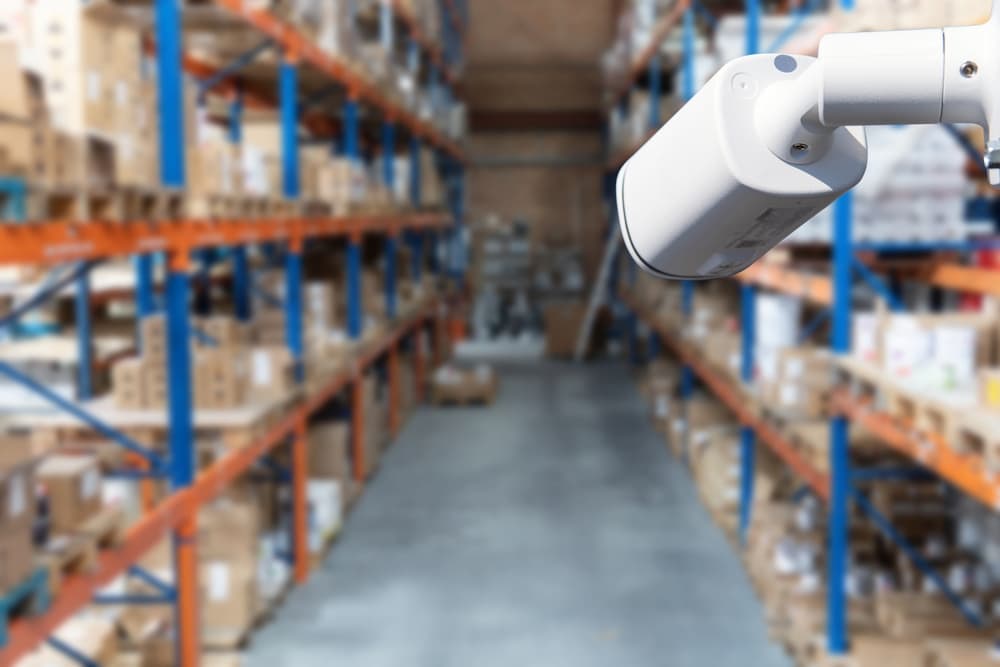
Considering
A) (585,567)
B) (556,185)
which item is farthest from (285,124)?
(556,185)

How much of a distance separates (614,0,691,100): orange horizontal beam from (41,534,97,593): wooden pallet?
7.68 metres

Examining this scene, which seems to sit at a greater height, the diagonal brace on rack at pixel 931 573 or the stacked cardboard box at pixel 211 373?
the stacked cardboard box at pixel 211 373

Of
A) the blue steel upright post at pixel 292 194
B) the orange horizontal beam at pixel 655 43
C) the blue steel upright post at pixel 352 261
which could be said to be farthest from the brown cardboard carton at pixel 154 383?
the orange horizontal beam at pixel 655 43

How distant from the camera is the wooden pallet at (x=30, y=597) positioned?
3586 millimetres

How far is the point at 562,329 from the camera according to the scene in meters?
17.5

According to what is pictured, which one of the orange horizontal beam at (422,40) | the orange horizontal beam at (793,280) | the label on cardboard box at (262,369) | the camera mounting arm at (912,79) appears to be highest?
the orange horizontal beam at (422,40)

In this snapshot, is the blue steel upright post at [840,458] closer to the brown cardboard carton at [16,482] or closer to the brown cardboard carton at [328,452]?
the brown cardboard carton at [16,482]

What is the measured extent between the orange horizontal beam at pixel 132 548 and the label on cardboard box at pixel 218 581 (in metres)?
0.70

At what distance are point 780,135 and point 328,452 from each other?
793 centimetres

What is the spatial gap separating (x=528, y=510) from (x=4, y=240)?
6.23 m

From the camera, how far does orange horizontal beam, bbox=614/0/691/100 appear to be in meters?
10.5

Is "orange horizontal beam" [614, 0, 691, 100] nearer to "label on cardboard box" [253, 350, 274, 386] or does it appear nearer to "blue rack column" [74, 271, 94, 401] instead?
"label on cardboard box" [253, 350, 274, 386]

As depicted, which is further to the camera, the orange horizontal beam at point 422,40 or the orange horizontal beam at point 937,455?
the orange horizontal beam at point 422,40

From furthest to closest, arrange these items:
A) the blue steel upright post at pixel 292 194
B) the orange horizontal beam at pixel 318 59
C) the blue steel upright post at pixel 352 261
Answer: the blue steel upright post at pixel 352 261 < the blue steel upright post at pixel 292 194 < the orange horizontal beam at pixel 318 59
